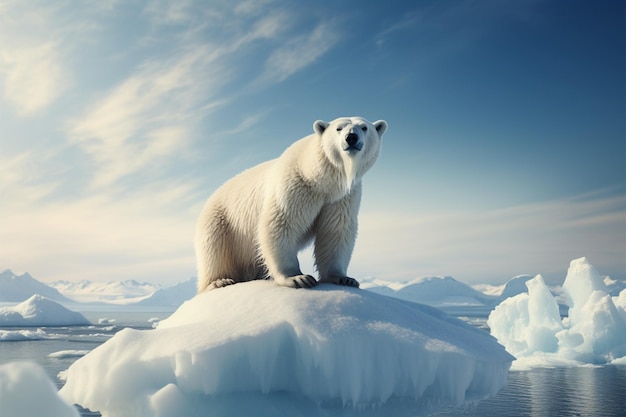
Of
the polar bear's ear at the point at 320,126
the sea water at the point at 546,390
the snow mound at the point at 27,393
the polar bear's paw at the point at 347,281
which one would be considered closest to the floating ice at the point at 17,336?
the sea water at the point at 546,390

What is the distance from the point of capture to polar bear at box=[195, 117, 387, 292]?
206 inches

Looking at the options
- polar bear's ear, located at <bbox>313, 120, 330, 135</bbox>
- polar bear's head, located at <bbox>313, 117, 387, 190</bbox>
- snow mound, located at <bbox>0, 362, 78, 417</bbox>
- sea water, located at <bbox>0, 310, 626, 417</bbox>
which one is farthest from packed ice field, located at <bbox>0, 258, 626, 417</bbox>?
sea water, located at <bbox>0, 310, 626, 417</bbox>

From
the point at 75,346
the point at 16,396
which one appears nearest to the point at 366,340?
the point at 16,396

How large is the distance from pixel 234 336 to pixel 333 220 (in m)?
1.70

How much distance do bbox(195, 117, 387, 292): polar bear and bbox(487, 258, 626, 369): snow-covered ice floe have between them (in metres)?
24.3

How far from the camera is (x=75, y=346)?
4075 centimetres

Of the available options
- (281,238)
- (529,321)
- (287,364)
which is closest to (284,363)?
(287,364)

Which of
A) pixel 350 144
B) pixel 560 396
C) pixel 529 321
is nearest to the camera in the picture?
pixel 350 144

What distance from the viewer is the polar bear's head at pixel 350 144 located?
505 cm

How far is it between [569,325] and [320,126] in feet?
94.5

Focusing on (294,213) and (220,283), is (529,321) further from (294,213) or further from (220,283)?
(294,213)

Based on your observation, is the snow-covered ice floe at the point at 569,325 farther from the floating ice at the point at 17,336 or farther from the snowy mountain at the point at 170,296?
the snowy mountain at the point at 170,296

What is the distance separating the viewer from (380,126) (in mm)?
5613

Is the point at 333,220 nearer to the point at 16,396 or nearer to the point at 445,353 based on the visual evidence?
the point at 445,353
